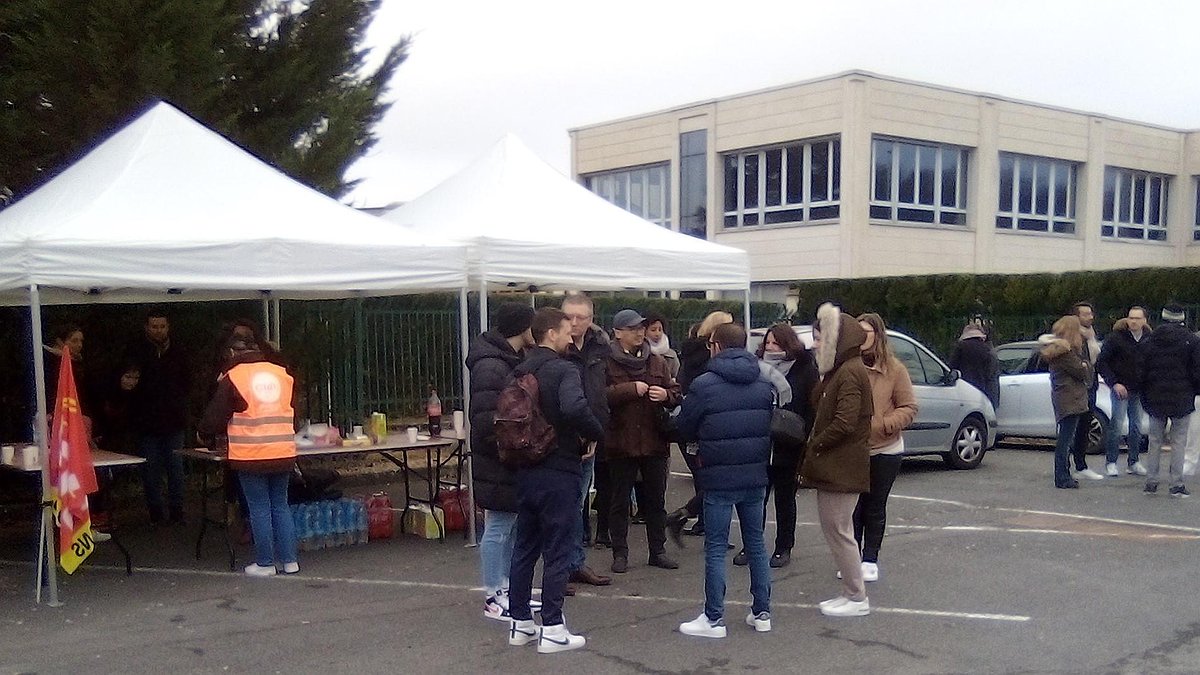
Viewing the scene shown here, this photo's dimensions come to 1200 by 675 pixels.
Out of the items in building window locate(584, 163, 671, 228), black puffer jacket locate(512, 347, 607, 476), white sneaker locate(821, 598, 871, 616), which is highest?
building window locate(584, 163, 671, 228)

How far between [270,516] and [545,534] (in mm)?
2599

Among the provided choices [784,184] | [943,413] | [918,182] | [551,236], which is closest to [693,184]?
[784,184]

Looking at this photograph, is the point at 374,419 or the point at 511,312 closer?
the point at 511,312

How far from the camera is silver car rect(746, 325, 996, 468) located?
11078 millimetres

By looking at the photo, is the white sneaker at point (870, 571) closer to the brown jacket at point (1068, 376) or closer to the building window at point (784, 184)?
the brown jacket at point (1068, 376)

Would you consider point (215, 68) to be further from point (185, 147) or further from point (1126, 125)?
point (1126, 125)

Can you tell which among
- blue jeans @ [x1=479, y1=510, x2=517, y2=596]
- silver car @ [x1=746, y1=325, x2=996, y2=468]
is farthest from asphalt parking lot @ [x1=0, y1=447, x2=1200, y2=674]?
silver car @ [x1=746, y1=325, x2=996, y2=468]

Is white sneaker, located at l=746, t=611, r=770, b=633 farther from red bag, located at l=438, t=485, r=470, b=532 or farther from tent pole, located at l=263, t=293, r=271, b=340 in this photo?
tent pole, located at l=263, t=293, r=271, b=340

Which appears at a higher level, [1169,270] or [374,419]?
[1169,270]

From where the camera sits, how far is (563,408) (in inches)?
198

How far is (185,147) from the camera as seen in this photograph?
7.58 meters

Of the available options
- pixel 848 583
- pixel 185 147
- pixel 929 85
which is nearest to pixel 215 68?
pixel 185 147

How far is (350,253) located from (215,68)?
10.8 feet

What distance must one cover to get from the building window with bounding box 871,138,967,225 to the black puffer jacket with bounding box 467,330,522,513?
21.5 meters
